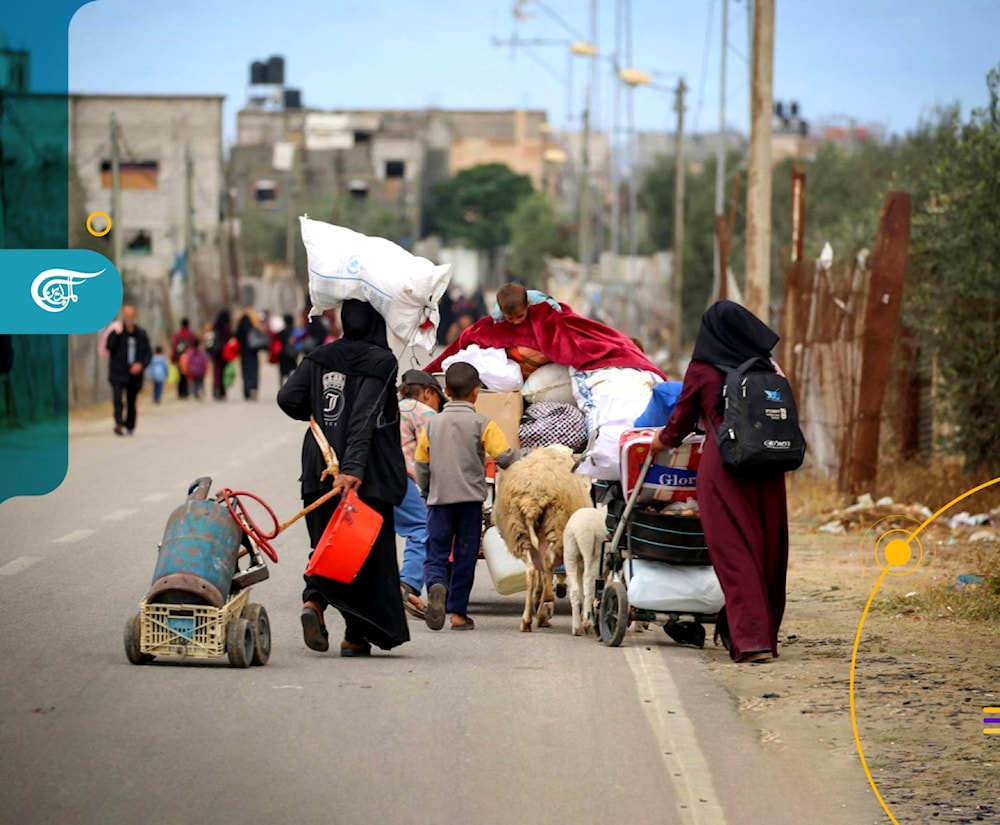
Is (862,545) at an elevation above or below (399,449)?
below

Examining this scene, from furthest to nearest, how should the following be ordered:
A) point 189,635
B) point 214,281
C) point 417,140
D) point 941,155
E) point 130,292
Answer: point 417,140
point 214,281
point 130,292
point 941,155
point 189,635

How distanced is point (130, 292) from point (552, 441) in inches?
1549

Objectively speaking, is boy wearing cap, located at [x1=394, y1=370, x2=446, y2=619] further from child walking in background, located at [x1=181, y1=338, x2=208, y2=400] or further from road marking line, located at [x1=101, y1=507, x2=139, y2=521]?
child walking in background, located at [x1=181, y1=338, x2=208, y2=400]

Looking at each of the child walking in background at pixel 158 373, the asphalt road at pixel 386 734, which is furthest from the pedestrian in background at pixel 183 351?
the asphalt road at pixel 386 734

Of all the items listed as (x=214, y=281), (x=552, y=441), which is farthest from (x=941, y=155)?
(x=214, y=281)

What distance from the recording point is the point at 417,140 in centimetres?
12544

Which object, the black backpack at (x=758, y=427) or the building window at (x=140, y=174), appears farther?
the building window at (x=140, y=174)

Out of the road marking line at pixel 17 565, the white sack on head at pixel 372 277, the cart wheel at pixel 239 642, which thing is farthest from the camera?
the road marking line at pixel 17 565

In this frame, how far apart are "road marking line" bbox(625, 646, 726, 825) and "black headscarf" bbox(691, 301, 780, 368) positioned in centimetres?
172

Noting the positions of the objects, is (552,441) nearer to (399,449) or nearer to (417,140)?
(399,449)

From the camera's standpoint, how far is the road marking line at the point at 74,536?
1597 cm

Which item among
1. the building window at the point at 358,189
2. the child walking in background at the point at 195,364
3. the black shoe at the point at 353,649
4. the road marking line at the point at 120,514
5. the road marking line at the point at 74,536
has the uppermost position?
the building window at the point at 358,189

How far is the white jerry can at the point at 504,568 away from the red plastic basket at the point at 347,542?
214 cm

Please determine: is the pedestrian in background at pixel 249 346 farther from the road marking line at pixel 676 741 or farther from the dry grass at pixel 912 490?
the road marking line at pixel 676 741
